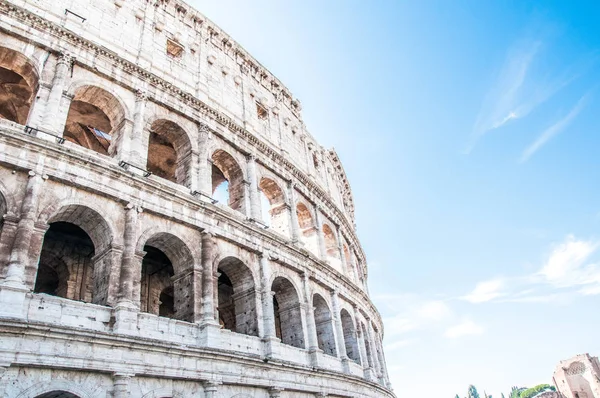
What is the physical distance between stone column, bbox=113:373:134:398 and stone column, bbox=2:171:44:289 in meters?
2.44

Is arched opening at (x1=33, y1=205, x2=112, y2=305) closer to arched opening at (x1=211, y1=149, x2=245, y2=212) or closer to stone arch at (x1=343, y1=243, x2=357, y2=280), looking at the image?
arched opening at (x1=211, y1=149, x2=245, y2=212)

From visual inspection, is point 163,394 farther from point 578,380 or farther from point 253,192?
point 578,380

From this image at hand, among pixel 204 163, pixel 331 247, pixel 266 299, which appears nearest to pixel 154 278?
pixel 266 299

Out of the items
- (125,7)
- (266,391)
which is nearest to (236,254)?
(266,391)

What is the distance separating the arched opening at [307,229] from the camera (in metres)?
18.5

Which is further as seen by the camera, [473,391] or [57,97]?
[473,391]

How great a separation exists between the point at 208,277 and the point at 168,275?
11.3 feet

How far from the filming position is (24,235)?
343 inches

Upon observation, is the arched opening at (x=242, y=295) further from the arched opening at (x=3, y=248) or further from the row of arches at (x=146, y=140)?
the arched opening at (x=3, y=248)

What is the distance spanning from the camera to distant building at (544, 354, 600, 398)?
4438 cm

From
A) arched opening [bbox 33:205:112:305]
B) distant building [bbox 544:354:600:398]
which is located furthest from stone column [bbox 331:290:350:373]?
distant building [bbox 544:354:600:398]

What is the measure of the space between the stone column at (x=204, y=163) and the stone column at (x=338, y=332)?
670 centimetres

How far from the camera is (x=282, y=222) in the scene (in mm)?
16812

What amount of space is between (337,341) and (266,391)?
4.77 m
